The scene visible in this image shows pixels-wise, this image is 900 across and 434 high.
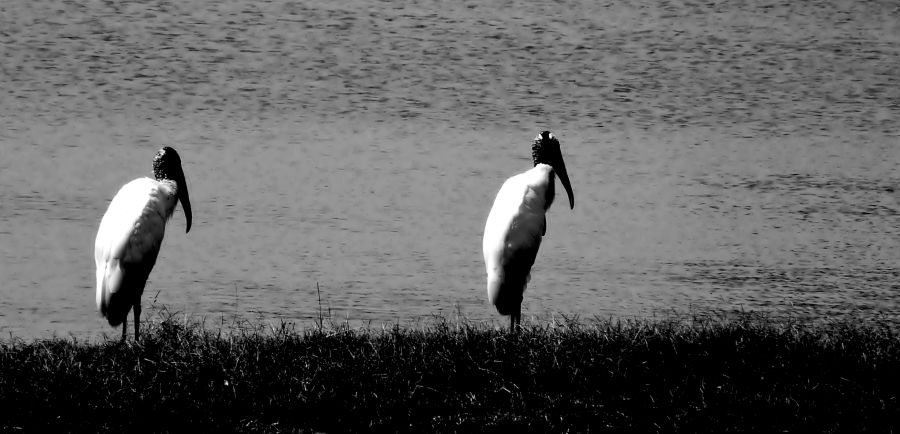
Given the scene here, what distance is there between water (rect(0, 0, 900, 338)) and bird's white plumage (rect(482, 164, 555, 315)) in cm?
102

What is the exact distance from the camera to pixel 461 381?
604 cm

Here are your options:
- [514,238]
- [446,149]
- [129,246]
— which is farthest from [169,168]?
[446,149]

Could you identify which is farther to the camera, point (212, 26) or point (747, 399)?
point (212, 26)

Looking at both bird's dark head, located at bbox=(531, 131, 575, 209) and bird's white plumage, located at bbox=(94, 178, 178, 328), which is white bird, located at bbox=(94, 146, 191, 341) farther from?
bird's dark head, located at bbox=(531, 131, 575, 209)

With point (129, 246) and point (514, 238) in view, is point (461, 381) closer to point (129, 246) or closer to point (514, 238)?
point (514, 238)

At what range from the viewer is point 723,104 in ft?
52.2

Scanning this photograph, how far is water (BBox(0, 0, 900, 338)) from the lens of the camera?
954 centimetres

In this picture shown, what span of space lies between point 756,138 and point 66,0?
10.6 meters

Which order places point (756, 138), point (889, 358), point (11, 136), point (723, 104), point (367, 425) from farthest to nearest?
1. point (723, 104)
2. point (756, 138)
3. point (11, 136)
4. point (889, 358)
5. point (367, 425)

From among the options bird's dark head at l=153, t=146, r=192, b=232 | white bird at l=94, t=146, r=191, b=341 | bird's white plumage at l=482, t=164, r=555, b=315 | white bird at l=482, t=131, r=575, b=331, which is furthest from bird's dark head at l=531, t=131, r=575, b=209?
white bird at l=94, t=146, r=191, b=341

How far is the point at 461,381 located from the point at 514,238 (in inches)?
73.2

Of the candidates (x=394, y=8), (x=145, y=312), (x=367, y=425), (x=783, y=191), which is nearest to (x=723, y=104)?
(x=783, y=191)

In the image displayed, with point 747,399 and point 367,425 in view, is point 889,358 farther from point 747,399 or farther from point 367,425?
point 367,425

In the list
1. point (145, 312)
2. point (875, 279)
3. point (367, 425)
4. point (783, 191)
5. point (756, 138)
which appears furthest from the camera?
point (756, 138)
